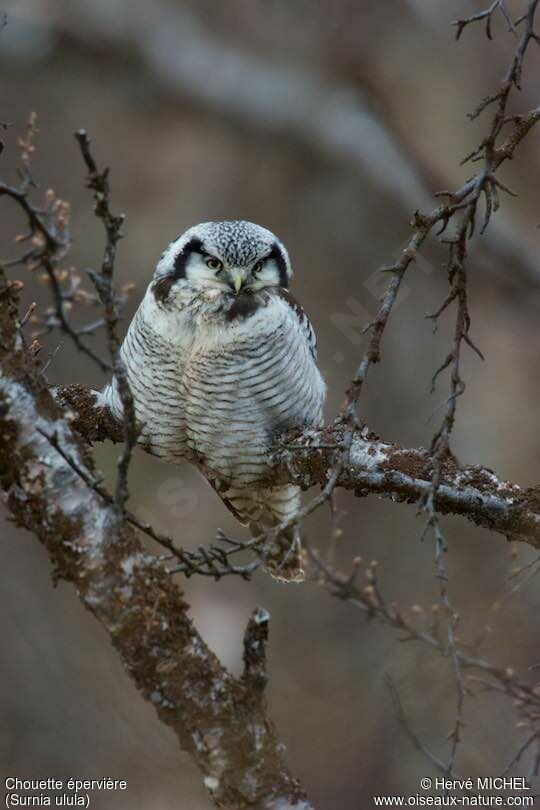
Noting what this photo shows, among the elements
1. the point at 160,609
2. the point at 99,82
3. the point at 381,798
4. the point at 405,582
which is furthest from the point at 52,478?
the point at 99,82

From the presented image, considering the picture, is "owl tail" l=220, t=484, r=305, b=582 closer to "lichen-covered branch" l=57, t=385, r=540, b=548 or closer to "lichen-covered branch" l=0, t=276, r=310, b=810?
"lichen-covered branch" l=57, t=385, r=540, b=548

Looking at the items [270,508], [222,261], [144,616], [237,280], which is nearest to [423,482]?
[144,616]

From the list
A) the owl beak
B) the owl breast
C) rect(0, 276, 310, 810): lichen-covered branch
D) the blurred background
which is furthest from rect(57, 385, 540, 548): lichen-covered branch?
the blurred background

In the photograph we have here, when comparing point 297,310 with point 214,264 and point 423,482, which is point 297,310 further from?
point 423,482

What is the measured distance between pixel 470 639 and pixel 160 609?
502 cm

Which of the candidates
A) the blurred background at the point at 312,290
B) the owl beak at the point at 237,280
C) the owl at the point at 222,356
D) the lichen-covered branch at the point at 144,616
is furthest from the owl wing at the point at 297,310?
the blurred background at the point at 312,290

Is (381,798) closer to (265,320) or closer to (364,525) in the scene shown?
(364,525)

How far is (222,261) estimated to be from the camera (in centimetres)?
400

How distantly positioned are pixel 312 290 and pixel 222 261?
18.7 feet

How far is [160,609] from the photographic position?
256 cm

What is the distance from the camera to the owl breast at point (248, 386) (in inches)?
154

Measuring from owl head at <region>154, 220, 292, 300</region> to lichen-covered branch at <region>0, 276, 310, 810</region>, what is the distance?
1474mm

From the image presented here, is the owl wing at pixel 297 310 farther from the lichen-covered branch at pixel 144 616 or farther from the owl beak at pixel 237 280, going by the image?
the lichen-covered branch at pixel 144 616

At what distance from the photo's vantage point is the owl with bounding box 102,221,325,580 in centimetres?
393
